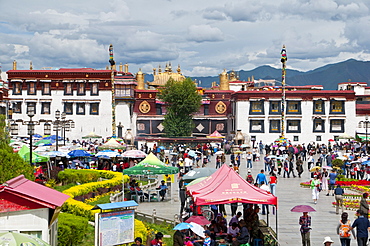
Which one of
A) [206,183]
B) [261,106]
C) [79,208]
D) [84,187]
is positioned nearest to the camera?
[206,183]

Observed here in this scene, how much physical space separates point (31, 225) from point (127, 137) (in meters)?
55.4

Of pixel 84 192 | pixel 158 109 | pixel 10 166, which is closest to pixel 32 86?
pixel 158 109

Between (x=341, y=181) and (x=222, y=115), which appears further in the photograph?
(x=222, y=115)

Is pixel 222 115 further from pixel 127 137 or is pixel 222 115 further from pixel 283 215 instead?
pixel 283 215

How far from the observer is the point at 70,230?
1573 centimetres

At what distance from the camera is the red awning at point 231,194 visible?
16953 millimetres

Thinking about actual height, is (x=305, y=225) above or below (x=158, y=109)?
below

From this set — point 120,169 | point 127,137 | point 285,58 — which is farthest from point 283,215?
point 127,137

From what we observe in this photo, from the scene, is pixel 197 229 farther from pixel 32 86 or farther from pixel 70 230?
pixel 32 86

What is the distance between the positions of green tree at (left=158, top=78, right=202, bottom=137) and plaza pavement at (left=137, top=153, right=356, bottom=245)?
35751 mm

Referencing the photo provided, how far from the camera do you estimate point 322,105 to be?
2744 inches

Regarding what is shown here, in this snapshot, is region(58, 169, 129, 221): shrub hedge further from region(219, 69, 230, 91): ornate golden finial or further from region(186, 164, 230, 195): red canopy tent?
region(219, 69, 230, 91): ornate golden finial

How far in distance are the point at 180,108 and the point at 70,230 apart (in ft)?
183

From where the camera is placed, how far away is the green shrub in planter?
51.1 ft
